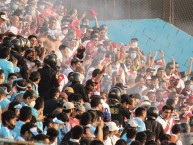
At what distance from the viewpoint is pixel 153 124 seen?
62.3 feet

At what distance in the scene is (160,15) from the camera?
1176 inches

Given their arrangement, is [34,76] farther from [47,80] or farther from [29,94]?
[29,94]

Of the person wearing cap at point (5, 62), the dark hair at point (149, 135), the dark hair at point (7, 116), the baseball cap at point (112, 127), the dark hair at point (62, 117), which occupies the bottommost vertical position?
the dark hair at point (149, 135)

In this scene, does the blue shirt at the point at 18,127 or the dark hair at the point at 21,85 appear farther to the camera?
the dark hair at the point at 21,85

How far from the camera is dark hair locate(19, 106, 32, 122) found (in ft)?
50.4

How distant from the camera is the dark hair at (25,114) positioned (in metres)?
15.4

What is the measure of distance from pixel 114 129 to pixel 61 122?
147cm

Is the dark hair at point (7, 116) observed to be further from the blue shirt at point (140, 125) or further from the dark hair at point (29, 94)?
the blue shirt at point (140, 125)

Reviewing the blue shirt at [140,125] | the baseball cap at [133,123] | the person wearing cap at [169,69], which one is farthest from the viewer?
the person wearing cap at [169,69]

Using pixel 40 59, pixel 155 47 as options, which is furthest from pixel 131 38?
pixel 40 59

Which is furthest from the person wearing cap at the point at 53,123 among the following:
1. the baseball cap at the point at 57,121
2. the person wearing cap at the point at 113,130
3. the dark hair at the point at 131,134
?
the dark hair at the point at 131,134

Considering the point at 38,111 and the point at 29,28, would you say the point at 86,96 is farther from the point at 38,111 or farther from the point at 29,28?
the point at 29,28

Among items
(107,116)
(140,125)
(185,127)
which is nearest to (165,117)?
(185,127)

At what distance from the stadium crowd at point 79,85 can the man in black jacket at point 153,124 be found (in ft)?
0.06
